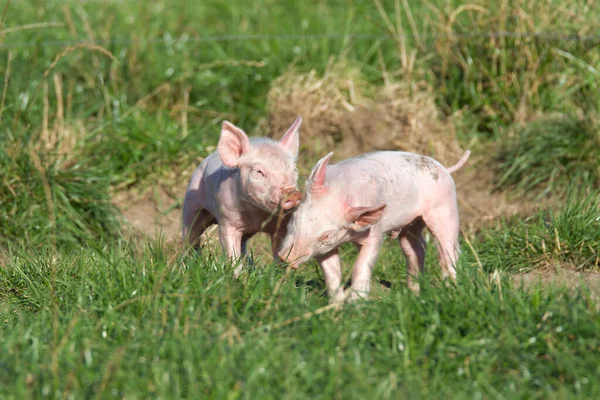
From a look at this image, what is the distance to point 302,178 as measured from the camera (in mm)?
6879

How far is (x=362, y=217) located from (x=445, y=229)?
30.5 inches

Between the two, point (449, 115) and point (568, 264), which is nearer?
point (568, 264)

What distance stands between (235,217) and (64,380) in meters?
1.87

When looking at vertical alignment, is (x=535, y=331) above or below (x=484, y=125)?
above

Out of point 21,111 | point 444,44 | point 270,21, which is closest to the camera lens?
point 21,111

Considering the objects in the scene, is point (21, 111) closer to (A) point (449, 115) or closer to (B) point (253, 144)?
(B) point (253, 144)

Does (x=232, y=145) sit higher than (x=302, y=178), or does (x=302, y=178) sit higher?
(x=232, y=145)

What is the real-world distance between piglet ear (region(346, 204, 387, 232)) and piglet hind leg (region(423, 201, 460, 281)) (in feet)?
2.24

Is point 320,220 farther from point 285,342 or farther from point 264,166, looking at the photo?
point 285,342

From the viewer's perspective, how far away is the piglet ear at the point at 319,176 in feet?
15.3

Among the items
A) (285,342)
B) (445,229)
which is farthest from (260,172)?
(285,342)

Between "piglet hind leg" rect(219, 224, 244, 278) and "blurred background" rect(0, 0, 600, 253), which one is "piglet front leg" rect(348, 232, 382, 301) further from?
"blurred background" rect(0, 0, 600, 253)

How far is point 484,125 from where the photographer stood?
332 inches

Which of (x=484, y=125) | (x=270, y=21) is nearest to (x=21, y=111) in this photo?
(x=270, y=21)
